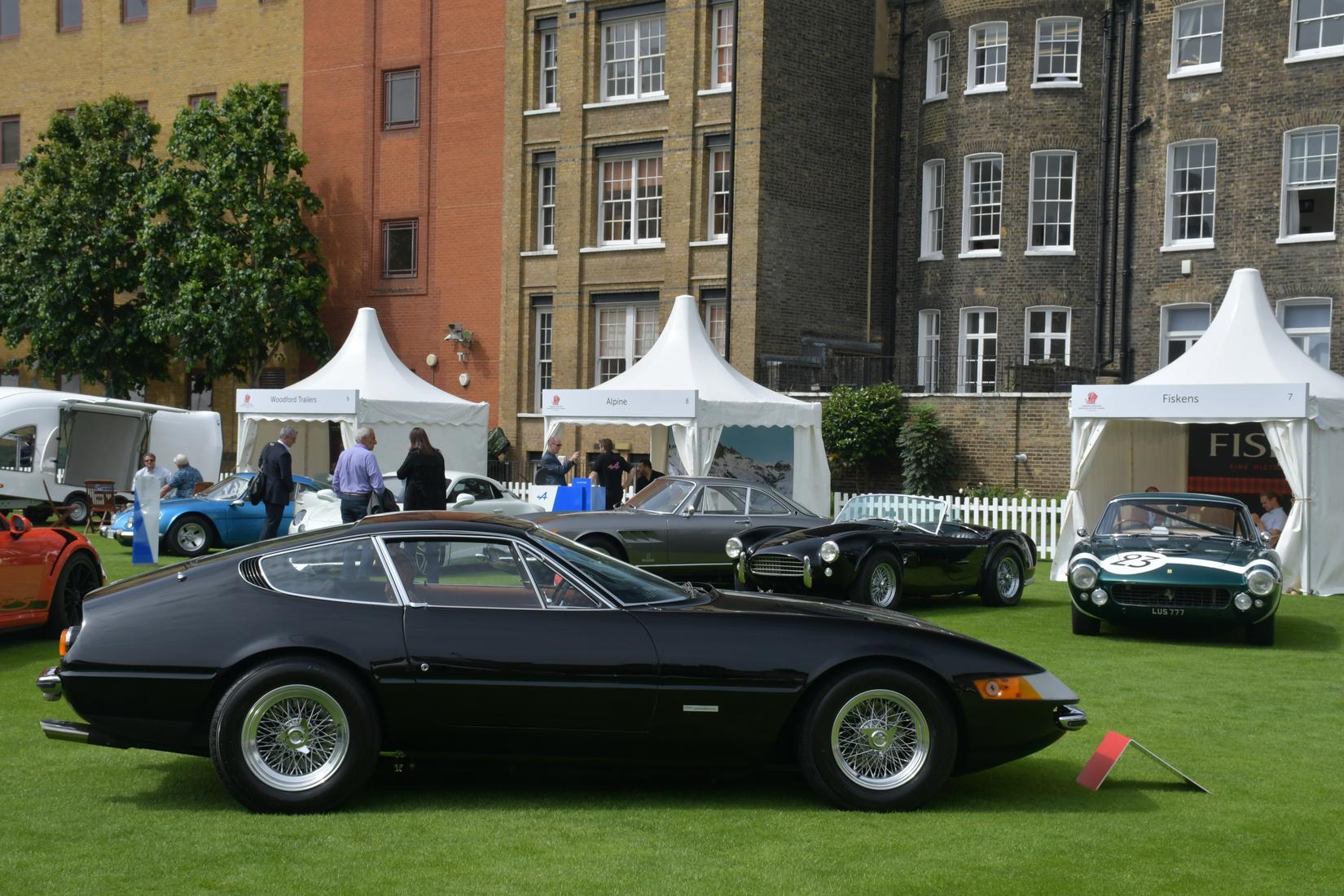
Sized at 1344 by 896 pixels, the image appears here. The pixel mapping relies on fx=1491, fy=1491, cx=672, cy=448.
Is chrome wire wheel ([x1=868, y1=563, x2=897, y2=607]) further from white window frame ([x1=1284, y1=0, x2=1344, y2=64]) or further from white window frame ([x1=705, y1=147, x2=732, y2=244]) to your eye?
white window frame ([x1=1284, y1=0, x2=1344, y2=64])

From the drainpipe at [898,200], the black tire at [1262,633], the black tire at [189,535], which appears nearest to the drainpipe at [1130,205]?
the drainpipe at [898,200]

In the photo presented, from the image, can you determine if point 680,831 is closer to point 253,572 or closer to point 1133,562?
point 253,572

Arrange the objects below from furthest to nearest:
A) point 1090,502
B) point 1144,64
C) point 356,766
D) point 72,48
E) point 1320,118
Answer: point 72,48
point 1144,64
point 1320,118
point 1090,502
point 356,766

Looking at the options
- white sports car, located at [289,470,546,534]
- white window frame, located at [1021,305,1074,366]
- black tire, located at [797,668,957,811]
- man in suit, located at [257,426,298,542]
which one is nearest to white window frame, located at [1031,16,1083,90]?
white window frame, located at [1021,305,1074,366]

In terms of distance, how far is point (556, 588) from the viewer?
6.95 m

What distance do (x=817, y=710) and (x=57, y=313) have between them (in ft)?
118

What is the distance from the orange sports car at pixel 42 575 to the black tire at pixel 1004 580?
923 centimetres

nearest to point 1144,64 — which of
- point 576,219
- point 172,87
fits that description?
point 576,219

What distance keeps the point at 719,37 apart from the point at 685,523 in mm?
19455

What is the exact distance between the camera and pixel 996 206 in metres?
33.0

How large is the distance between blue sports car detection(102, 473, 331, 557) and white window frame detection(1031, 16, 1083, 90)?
61.7 ft

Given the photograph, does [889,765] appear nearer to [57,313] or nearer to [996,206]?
[996,206]

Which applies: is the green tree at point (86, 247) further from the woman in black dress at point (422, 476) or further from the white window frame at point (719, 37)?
the woman in black dress at point (422, 476)

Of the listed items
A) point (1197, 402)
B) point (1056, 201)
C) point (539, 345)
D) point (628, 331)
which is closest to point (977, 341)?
point (1056, 201)
